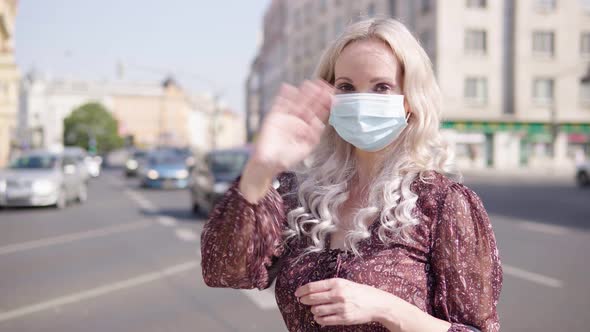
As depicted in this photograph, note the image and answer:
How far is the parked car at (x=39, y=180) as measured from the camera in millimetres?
16938

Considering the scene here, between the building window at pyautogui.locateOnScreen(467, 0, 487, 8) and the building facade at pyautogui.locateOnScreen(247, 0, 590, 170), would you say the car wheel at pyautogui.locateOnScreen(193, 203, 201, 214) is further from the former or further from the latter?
the building window at pyautogui.locateOnScreen(467, 0, 487, 8)

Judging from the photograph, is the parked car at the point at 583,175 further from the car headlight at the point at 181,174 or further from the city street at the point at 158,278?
the car headlight at the point at 181,174

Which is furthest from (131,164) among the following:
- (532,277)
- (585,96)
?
(532,277)

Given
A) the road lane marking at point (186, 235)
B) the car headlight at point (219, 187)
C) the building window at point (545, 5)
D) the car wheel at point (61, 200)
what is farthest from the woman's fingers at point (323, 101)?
the building window at point (545, 5)

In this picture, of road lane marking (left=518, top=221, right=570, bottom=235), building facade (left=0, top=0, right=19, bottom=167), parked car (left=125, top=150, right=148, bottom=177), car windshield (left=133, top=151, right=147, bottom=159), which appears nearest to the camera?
road lane marking (left=518, top=221, right=570, bottom=235)

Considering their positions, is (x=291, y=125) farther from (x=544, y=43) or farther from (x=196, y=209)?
(x=544, y=43)

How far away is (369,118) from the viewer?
187 cm

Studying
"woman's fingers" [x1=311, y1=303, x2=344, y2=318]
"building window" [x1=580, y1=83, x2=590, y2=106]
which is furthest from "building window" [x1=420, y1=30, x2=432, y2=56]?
"woman's fingers" [x1=311, y1=303, x2=344, y2=318]

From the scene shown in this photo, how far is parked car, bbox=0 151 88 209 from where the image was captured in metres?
16.9

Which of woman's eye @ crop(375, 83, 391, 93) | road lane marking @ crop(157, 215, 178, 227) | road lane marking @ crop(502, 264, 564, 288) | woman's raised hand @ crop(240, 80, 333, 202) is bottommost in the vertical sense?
road lane marking @ crop(157, 215, 178, 227)

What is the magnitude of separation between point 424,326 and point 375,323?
0.44 ft

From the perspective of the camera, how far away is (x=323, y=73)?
2.01 metres

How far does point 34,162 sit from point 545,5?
118ft

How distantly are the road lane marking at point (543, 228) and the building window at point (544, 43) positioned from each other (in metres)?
32.5
